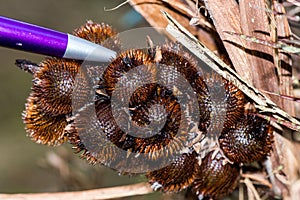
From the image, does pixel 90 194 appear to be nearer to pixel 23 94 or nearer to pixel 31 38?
pixel 31 38

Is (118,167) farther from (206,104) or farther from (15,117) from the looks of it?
(15,117)

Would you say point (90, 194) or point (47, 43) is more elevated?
point (47, 43)

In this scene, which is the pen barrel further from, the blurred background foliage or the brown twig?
the blurred background foliage

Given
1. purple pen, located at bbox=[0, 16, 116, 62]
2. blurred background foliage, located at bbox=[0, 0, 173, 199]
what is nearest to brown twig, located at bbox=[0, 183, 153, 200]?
purple pen, located at bbox=[0, 16, 116, 62]

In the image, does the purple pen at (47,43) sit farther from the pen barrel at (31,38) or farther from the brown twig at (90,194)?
the brown twig at (90,194)

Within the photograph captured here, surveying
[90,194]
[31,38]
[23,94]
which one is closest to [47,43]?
[31,38]

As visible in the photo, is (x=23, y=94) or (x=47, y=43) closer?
(x=47, y=43)

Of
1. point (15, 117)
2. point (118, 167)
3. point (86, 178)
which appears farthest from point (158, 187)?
point (15, 117)

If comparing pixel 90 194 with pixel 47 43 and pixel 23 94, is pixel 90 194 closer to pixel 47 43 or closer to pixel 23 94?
pixel 47 43
